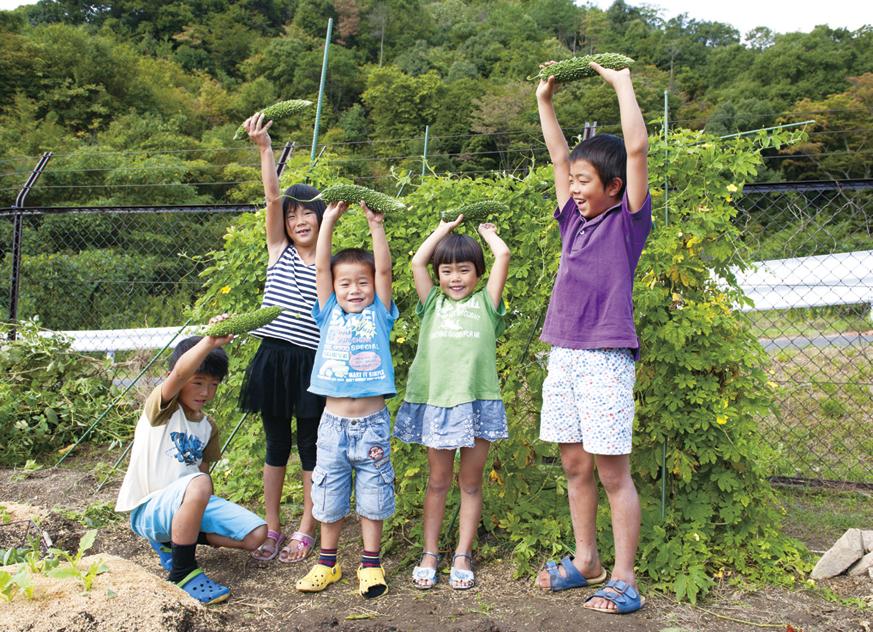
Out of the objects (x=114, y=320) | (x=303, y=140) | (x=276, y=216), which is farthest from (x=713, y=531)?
(x=303, y=140)

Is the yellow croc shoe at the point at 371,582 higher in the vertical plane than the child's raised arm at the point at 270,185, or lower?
lower

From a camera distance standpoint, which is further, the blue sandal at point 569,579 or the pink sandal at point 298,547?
the pink sandal at point 298,547

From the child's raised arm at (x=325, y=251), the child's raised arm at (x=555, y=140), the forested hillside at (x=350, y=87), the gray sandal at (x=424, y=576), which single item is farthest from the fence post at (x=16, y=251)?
the forested hillside at (x=350, y=87)

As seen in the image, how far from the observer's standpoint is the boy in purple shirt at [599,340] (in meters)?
2.89

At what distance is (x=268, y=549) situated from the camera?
3.62 m

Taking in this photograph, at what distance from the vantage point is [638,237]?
9.65ft

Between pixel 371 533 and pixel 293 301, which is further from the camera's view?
pixel 293 301

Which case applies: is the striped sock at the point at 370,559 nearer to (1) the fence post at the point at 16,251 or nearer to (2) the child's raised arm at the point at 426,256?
(2) the child's raised arm at the point at 426,256

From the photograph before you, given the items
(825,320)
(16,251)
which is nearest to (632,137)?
(825,320)

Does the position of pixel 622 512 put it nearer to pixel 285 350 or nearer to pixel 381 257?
pixel 381 257

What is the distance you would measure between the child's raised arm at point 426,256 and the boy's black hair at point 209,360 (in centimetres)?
92

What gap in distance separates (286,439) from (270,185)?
1.21 metres

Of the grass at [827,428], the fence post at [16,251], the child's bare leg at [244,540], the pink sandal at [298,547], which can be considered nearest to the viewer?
the child's bare leg at [244,540]

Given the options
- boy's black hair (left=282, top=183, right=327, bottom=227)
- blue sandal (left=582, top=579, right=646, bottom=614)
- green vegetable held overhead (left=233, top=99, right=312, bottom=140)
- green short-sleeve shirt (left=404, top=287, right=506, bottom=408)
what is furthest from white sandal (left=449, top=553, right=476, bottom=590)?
green vegetable held overhead (left=233, top=99, right=312, bottom=140)
